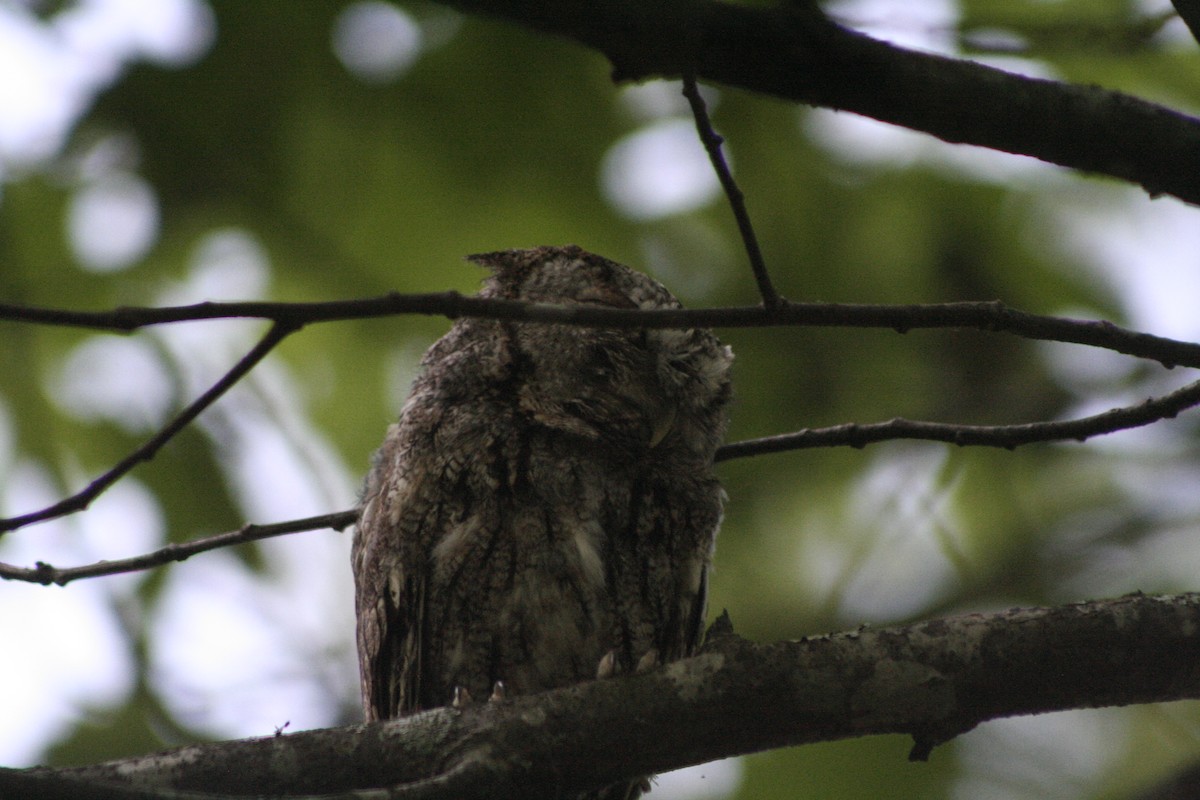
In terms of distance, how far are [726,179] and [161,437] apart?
1137mm

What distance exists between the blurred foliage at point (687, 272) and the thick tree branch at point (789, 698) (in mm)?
2603

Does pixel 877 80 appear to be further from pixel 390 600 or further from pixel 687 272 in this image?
pixel 687 272

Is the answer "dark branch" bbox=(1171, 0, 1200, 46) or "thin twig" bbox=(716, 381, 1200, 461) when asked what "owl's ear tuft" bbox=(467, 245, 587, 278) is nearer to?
"thin twig" bbox=(716, 381, 1200, 461)

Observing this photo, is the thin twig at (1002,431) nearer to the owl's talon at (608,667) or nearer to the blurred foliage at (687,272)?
the owl's talon at (608,667)

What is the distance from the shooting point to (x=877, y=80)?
1.97 metres

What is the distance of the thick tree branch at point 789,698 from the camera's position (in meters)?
2.30

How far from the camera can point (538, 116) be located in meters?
5.11

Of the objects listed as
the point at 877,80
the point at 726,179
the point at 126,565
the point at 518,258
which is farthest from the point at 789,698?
the point at 518,258

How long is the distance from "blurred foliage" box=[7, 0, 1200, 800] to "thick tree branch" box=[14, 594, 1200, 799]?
260 centimetres

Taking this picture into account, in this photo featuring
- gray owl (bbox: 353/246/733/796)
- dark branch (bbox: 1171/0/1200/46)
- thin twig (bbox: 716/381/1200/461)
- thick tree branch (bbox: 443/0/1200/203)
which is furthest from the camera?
gray owl (bbox: 353/246/733/796)

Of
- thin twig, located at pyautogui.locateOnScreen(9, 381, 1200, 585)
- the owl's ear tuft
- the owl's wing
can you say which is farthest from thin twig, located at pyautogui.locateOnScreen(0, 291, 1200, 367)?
the owl's ear tuft

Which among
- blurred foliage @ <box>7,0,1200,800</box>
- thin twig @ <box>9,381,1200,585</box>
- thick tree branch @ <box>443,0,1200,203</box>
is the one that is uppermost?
blurred foliage @ <box>7,0,1200,800</box>

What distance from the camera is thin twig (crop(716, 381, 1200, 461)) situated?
94.5 inches

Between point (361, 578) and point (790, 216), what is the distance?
2.98 metres
